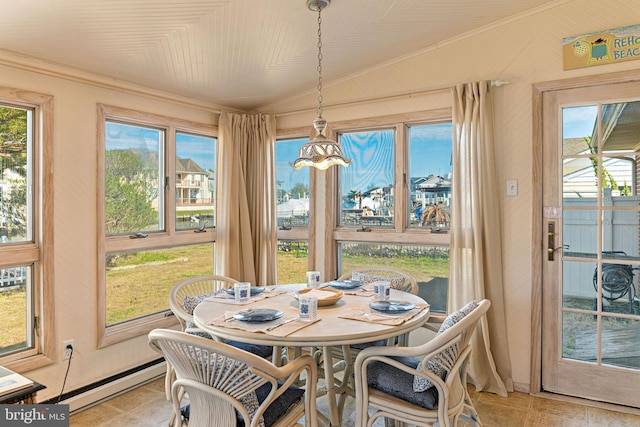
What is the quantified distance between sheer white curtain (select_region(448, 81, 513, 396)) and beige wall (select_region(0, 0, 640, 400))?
0.33ft

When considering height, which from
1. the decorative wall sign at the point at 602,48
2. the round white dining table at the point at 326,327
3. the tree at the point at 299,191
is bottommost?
the round white dining table at the point at 326,327

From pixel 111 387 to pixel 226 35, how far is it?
2597mm

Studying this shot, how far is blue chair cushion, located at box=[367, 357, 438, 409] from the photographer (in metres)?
1.87

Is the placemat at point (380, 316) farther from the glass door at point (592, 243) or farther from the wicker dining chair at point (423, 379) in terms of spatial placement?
the glass door at point (592, 243)

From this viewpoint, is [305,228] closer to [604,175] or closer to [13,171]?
[13,171]

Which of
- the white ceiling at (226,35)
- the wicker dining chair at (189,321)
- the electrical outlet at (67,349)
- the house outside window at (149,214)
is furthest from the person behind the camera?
the house outside window at (149,214)

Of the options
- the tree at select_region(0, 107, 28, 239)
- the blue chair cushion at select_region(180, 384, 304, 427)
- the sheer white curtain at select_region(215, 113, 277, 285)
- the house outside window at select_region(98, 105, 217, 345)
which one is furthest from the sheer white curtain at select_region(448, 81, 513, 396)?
the tree at select_region(0, 107, 28, 239)

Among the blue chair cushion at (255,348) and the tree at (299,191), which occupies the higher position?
the tree at (299,191)

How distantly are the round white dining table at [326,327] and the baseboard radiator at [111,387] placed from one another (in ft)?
3.88


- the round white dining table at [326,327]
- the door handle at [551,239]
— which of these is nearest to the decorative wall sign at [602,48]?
the door handle at [551,239]

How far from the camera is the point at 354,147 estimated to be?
3.83 meters

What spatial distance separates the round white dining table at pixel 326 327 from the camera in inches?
72.6

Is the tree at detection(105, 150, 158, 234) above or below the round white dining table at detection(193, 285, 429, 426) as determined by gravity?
above

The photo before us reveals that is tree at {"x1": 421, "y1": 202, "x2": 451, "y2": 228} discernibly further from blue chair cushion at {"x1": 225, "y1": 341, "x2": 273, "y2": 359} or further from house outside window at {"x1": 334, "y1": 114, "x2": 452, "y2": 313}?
blue chair cushion at {"x1": 225, "y1": 341, "x2": 273, "y2": 359}
